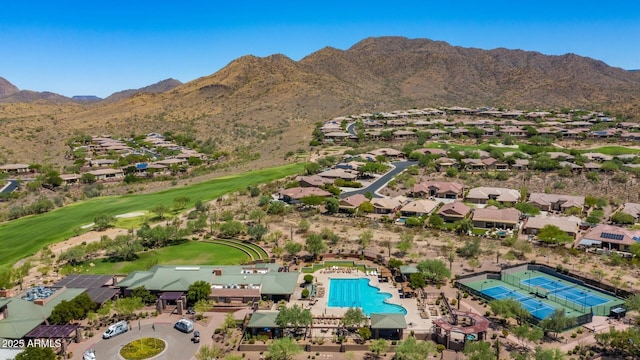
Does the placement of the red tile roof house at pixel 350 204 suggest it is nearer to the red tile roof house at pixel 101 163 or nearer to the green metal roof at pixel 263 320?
the green metal roof at pixel 263 320

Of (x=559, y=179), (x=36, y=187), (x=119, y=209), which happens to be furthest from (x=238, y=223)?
(x=559, y=179)

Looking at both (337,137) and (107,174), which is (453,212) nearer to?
(337,137)

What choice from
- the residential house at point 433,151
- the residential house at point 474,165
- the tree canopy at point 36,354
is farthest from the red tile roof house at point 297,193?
the tree canopy at point 36,354

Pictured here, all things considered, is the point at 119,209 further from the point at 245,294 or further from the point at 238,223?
the point at 245,294

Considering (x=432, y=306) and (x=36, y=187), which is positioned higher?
(x=36, y=187)

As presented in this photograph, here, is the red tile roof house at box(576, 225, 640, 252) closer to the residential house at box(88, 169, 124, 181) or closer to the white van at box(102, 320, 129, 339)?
the white van at box(102, 320, 129, 339)

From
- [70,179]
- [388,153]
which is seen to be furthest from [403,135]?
[70,179]
